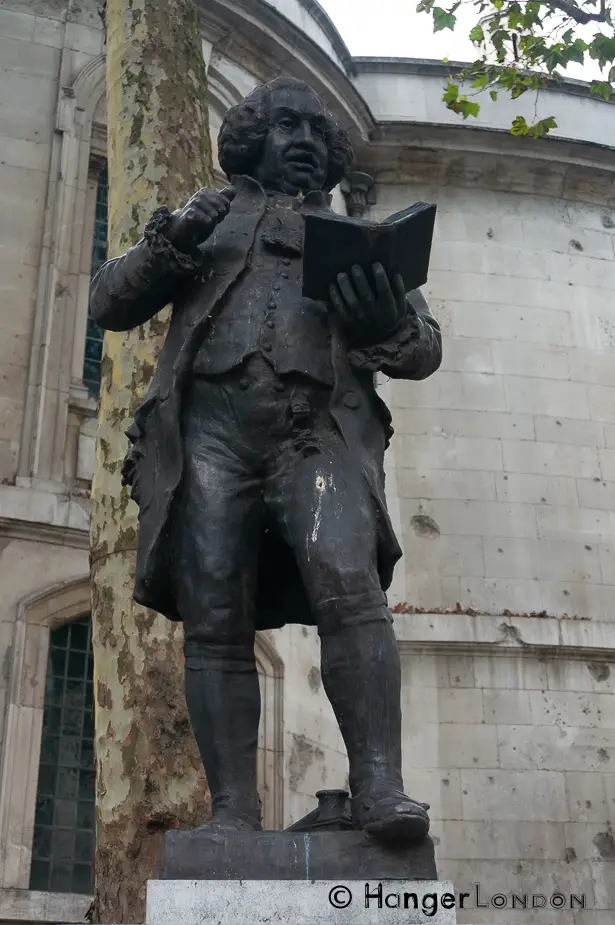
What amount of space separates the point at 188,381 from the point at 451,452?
10058 millimetres

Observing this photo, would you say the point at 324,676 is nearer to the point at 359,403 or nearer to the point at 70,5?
the point at 359,403

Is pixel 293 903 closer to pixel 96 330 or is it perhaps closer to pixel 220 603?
pixel 220 603

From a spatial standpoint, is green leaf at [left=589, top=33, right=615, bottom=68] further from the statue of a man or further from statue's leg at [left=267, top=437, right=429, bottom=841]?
statue's leg at [left=267, top=437, right=429, bottom=841]

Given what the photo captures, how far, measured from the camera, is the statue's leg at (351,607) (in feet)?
9.68

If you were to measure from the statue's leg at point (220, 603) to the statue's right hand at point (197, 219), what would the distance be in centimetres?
51

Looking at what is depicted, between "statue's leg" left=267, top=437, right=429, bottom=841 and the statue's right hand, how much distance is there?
685mm

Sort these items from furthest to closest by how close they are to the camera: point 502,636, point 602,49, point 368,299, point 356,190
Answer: point 356,190 < point 502,636 < point 602,49 < point 368,299

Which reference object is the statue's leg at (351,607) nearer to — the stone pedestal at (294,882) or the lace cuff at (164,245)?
the stone pedestal at (294,882)

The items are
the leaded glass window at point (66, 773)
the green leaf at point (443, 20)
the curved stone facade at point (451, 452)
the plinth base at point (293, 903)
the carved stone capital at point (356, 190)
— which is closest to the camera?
the plinth base at point (293, 903)

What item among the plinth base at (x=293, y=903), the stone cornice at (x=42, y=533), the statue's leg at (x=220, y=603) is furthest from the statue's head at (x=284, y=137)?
the stone cornice at (x=42, y=533)

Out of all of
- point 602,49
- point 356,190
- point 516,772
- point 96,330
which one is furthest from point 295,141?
point 356,190

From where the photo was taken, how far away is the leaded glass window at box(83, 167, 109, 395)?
423 inches

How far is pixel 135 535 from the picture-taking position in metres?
6.32

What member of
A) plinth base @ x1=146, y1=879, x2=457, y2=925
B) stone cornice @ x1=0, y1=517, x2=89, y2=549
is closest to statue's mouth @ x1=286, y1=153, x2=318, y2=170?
plinth base @ x1=146, y1=879, x2=457, y2=925
